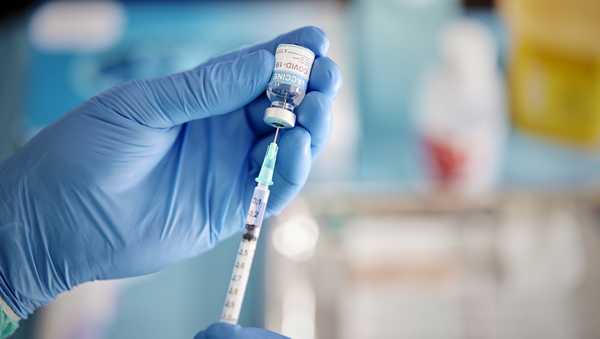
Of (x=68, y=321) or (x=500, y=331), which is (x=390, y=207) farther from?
(x=68, y=321)

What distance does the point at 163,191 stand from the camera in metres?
1.12

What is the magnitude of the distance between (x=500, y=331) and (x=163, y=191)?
1400mm

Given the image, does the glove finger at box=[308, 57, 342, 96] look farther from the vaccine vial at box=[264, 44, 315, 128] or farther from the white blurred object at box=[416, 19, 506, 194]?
the white blurred object at box=[416, 19, 506, 194]

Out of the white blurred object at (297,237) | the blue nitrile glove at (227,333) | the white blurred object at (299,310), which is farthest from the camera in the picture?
the white blurred object at (297,237)

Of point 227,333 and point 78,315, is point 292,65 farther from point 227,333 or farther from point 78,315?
point 78,315

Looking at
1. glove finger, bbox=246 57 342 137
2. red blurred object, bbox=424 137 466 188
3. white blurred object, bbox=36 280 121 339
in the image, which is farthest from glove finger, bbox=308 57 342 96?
white blurred object, bbox=36 280 121 339

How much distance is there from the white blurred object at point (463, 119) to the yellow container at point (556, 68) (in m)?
0.13

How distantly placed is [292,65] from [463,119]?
4.33 ft

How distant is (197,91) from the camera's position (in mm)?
1017

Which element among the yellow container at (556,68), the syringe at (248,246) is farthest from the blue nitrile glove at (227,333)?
the yellow container at (556,68)

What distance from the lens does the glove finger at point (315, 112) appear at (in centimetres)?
103

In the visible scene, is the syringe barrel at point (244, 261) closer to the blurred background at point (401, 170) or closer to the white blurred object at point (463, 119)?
the blurred background at point (401, 170)

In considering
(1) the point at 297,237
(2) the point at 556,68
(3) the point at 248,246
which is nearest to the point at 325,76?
(3) the point at 248,246

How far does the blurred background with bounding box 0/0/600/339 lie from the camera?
80.4 inches
